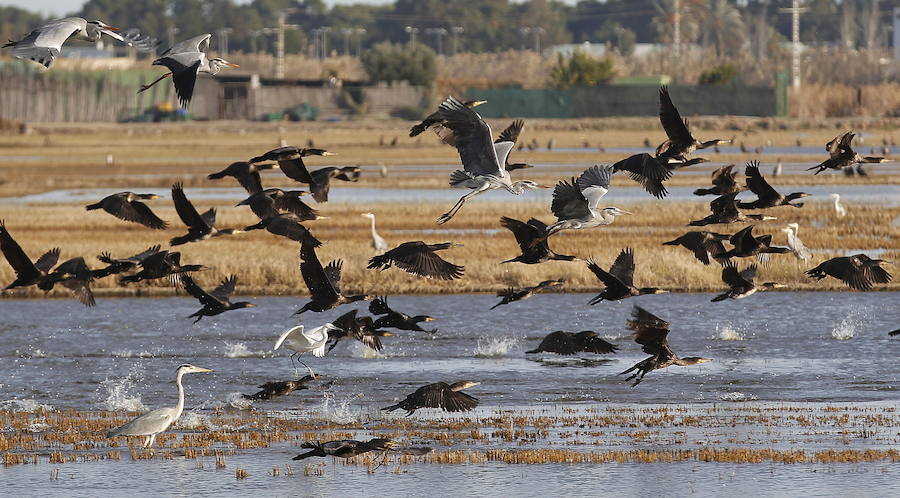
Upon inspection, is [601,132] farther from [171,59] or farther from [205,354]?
[171,59]

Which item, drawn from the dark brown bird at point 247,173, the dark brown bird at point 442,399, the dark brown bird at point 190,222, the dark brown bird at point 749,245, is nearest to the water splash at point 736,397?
the dark brown bird at point 749,245

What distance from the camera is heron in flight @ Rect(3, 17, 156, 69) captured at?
40.2 ft

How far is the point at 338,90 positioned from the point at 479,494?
281 feet

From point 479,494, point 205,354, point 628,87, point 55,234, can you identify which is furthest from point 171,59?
point 628,87

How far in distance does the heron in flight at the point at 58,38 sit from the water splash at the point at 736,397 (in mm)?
8703

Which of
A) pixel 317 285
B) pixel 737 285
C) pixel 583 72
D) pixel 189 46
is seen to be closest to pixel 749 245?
pixel 737 285

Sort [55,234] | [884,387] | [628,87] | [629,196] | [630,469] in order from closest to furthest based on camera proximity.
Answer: [630,469] < [884,387] < [55,234] < [629,196] < [628,87]

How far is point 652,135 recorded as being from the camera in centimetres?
7825

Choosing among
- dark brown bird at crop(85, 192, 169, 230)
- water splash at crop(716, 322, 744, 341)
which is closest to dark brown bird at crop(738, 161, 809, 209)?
dark brown bird at crop(85, 192, 169, 230)

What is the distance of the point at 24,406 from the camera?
18.6m

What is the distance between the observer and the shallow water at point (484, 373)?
47.9 feet

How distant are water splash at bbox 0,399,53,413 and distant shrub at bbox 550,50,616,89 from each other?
82838 millimetres

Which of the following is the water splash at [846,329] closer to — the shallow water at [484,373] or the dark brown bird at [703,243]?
the shallow water at [484,373]

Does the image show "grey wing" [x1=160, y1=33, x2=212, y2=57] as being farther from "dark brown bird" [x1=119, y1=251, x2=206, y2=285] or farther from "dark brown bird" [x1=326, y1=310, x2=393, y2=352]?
"dark brown bird" [x1=326, y1=310, x2=393, y2=352]
